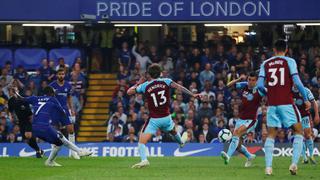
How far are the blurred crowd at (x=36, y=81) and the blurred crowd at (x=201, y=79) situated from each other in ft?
4.43

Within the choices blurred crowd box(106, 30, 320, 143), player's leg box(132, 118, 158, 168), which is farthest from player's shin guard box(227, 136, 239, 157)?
blurred crowd box(106, 30, 320, 143)

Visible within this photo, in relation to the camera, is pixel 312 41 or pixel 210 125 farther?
pixel 312 41

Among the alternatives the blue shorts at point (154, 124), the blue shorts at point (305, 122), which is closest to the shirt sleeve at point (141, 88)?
the blue shorts at point (154, 124)

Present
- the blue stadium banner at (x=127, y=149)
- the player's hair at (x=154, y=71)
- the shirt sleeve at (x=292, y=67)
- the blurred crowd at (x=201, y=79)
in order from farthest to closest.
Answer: the blurred crowd at (x=201, y=79), the blue stadium banner at (x=127, y=149), the player's hair at (x=154, y=71), the shirt sleeve at (x=292, y=67)

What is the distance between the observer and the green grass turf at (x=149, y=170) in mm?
17188

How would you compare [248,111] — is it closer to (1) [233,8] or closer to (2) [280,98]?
(2) [280,98]

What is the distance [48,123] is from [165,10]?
12.7m

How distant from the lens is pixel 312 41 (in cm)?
3450

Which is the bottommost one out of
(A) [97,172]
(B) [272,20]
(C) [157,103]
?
(A) [97,172]

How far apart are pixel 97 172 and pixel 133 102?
13309 mm

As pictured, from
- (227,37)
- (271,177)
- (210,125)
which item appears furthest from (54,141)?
(227,37)

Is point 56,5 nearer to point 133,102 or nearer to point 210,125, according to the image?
point 133,102

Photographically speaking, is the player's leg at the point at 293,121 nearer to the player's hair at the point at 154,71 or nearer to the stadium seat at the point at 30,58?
the player's hair at the point at 154,71

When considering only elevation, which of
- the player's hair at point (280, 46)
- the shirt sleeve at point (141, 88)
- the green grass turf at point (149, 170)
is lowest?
the green grass turf at point (149, 170)
